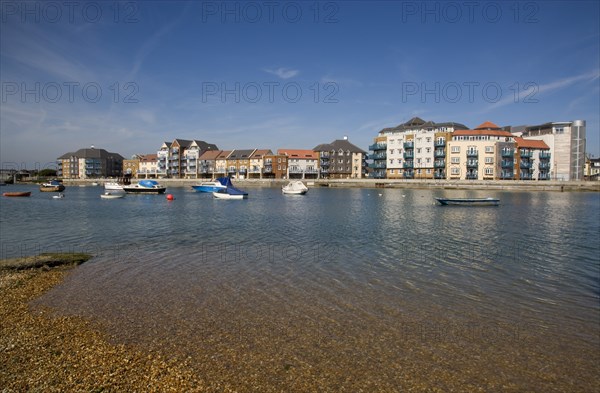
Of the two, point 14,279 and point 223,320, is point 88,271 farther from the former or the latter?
point 223,320

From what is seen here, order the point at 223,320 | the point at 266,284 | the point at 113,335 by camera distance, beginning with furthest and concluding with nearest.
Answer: the point at 266,284 < the point at 223,320 < the point at 113,335

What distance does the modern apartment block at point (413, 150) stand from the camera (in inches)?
5074

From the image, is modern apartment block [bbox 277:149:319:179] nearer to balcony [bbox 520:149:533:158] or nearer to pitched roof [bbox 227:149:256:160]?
pitched roof [bbox 227:149:256:160]

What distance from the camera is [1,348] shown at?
8484mm

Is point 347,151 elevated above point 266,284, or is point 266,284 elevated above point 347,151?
point 347,151

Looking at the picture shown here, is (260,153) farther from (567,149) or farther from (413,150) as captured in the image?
(567,149)

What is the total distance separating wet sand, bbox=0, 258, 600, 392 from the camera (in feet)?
25.0

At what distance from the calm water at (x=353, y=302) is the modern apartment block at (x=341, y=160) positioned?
13043 centimetres

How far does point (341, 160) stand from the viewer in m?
157

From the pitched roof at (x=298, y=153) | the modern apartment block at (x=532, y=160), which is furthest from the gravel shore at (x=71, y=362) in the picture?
the pitched roof at (x=298, y=153)

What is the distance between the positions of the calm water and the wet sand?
0.05m

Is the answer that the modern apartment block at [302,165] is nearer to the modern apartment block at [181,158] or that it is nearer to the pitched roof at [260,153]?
the pitched roof at [260,153]

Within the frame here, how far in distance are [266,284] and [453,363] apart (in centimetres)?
794

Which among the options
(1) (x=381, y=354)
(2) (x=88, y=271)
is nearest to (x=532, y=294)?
(1) (x=381, y=354)
